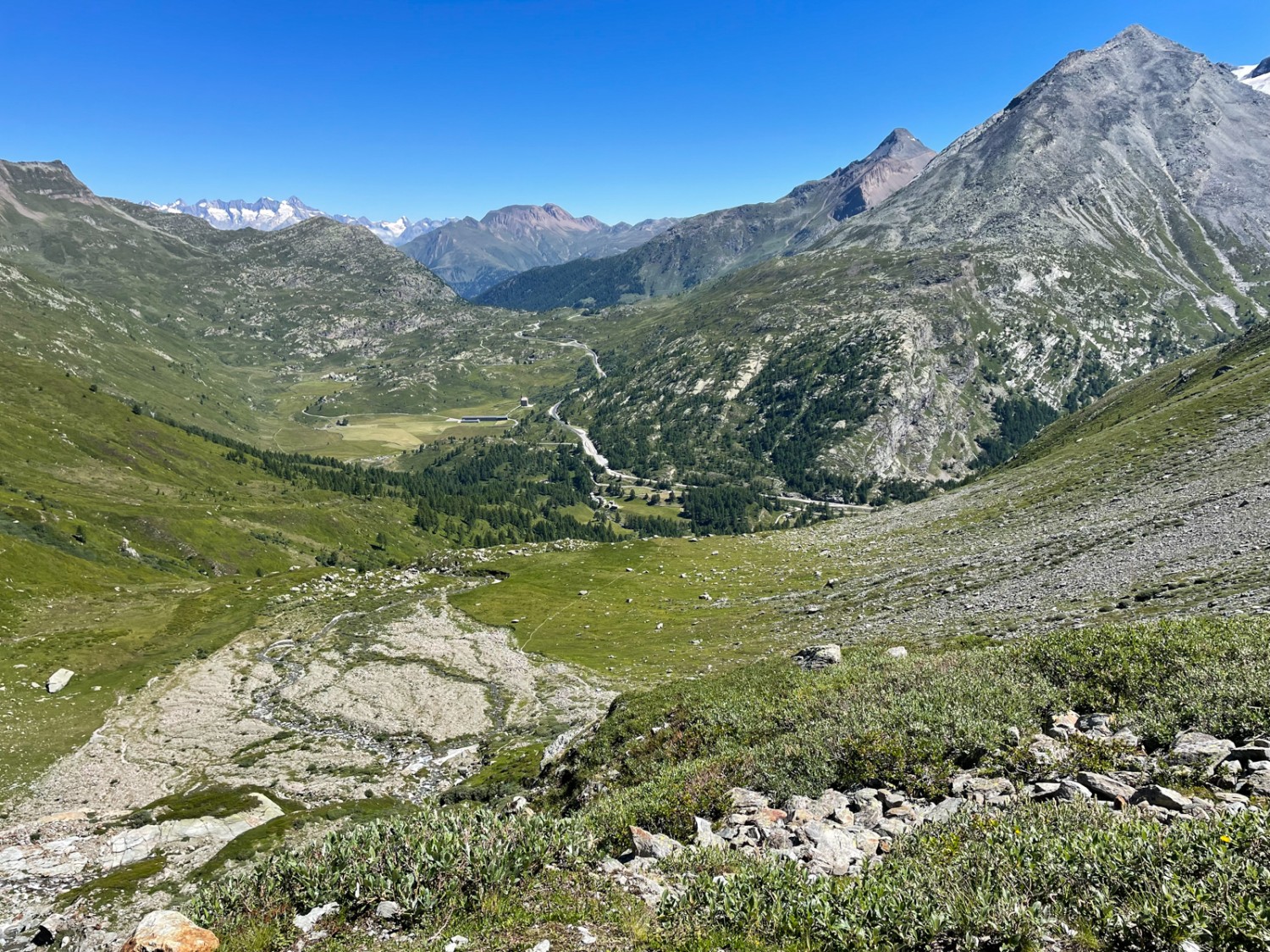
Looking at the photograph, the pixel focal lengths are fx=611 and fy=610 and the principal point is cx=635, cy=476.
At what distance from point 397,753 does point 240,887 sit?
50.8 meters

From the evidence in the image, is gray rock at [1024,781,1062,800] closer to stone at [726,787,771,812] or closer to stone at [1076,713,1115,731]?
stone at [1076,713,1115,731]

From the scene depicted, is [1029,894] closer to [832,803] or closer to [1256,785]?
[1256,785]

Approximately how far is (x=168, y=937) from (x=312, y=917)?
8.76 ft

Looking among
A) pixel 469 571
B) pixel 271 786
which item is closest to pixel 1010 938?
pixel 271 786

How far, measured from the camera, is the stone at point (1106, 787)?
1460 centimetres

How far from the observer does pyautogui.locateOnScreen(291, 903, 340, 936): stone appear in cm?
1341

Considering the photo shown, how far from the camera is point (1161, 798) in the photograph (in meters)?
13.7

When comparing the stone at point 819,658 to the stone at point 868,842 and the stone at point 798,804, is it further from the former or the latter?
the stone at point 868,842

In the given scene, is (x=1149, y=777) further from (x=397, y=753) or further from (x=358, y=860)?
(x=397, y=753)

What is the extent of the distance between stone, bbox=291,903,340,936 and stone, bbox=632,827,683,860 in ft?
24.0

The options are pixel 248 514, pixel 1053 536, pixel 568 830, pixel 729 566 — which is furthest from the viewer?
pixel 248 514

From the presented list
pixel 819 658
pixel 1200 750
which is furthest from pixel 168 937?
pixel 819 658

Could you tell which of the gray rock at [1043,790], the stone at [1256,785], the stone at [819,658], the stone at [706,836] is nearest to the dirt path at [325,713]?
the stone at [819,658]

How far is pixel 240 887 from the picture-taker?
15.4m
